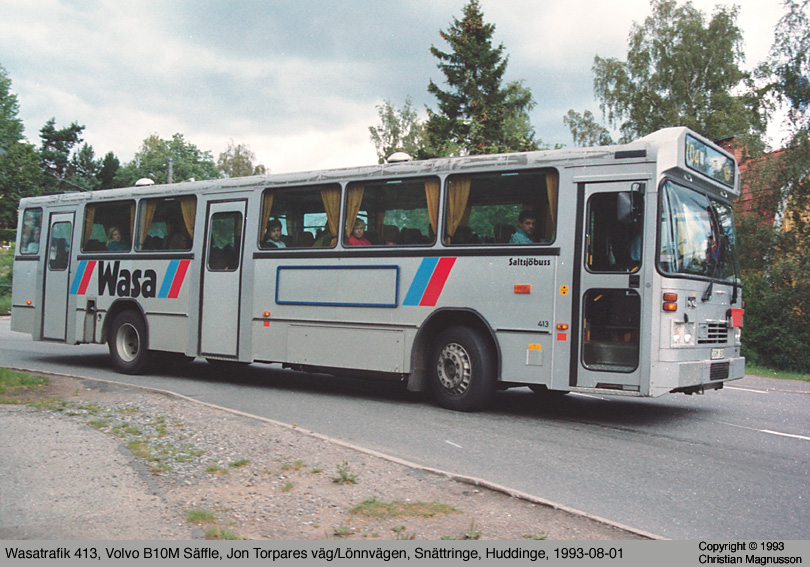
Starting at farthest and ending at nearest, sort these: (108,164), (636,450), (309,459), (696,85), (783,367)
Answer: (108,164) → (696,85) → (783,367) → (636,450) → (309,459)

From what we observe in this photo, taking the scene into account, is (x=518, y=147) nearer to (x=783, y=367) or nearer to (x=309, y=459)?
(x=783, y=367)

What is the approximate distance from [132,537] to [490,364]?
217 inches

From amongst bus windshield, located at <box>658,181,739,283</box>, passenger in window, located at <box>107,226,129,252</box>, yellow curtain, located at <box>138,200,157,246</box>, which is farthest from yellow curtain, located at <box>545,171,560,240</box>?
passenger in window, located at <box>107,226,129,252</box>

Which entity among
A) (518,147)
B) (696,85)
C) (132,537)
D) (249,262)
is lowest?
(132,537)

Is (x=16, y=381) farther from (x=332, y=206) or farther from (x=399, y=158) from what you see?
(x=399, y=158)

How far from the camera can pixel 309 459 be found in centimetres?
614

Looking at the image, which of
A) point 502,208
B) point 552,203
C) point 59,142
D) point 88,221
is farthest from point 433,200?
point 59,142

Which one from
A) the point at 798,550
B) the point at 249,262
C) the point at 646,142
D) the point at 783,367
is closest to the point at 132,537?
the point at 798,550

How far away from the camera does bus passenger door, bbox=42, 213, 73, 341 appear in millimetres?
13758

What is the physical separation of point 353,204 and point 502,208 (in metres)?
2.36

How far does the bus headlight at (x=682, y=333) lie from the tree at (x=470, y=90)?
31613 mm

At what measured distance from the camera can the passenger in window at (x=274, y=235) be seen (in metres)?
11.2

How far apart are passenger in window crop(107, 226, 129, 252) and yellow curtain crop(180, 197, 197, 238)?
154 cm

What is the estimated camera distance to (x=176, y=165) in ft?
215
